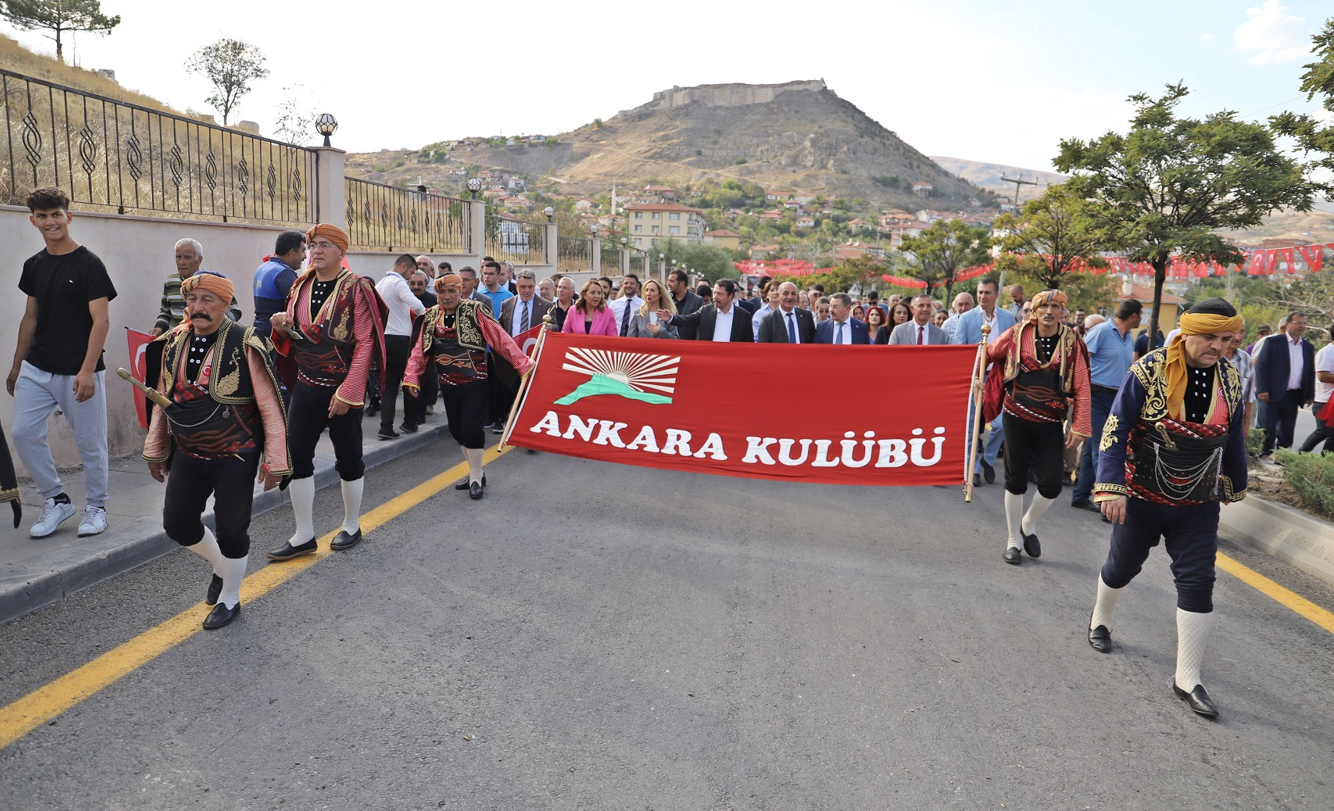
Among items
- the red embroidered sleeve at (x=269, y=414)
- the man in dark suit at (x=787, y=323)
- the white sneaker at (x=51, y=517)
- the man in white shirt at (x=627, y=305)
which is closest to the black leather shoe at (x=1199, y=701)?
the red embroidered sleeve at (x=269, y=414)

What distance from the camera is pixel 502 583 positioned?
15.9ft

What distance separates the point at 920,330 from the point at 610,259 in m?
25.4

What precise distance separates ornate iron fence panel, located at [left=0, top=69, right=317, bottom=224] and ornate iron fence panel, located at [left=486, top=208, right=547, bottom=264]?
417 inches

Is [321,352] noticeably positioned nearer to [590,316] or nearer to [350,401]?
[350,401]

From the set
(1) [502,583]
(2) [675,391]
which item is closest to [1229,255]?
(2) [675,391]

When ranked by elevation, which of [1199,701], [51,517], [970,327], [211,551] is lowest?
[1199,701]

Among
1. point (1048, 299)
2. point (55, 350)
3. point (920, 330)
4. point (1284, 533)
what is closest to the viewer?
point (55, 350)

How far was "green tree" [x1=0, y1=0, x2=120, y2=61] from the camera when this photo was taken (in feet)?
107

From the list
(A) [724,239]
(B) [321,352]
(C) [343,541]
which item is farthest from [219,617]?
(A) [724,239]

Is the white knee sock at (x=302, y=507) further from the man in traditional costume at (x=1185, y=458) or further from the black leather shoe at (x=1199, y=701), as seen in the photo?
the black leather shoe at (x=1199, y=701)

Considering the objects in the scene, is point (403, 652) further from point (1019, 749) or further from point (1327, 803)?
point (1327, 803)

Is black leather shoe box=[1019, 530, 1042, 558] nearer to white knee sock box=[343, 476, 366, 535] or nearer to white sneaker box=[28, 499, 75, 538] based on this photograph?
white knee sock box=[343, 476, 366, 535]

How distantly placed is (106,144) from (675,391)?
5822 millimetres

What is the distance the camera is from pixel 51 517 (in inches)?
199
